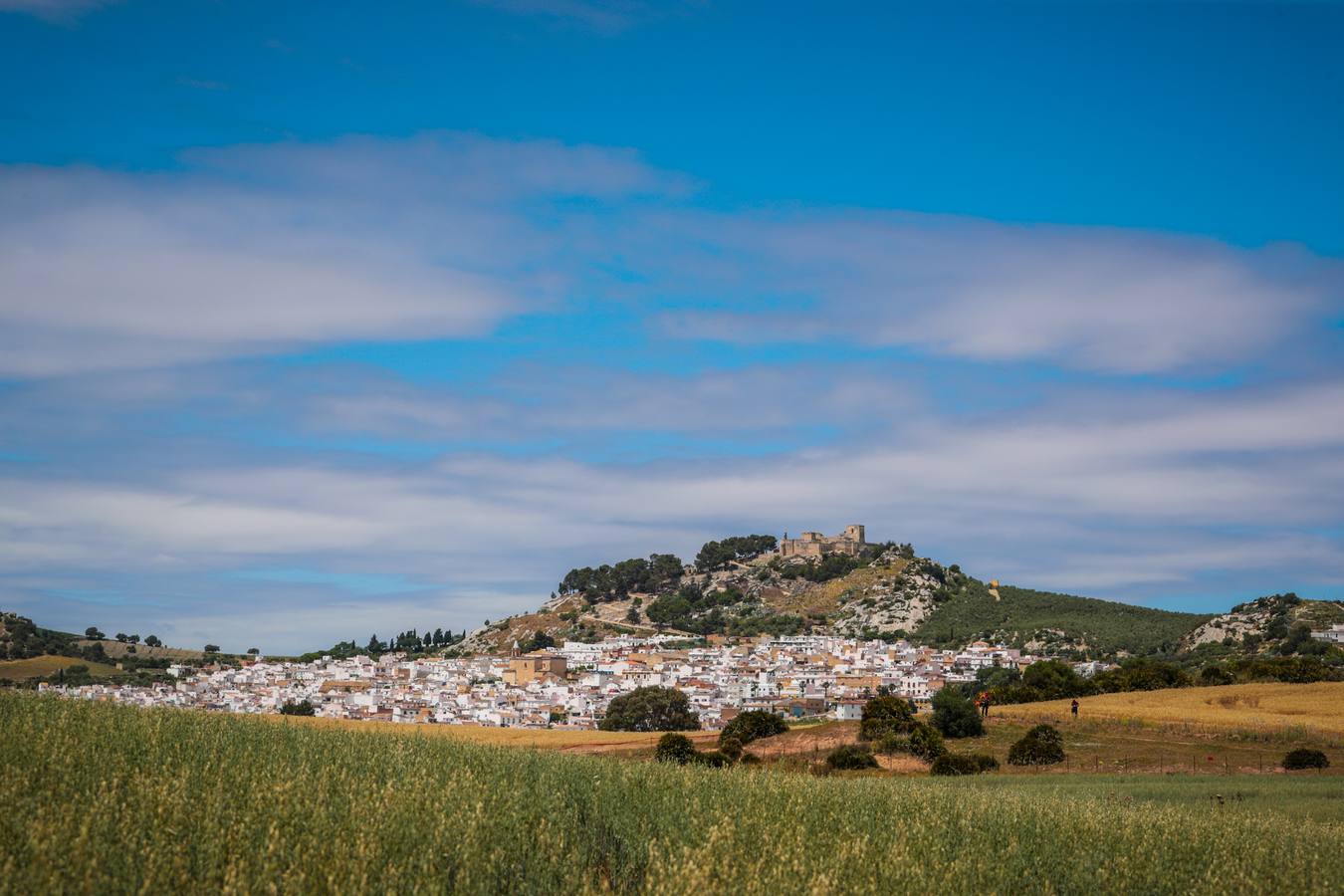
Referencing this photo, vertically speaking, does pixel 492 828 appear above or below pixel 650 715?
above

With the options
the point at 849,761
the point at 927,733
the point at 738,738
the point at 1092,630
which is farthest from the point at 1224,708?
the point at 1092,630

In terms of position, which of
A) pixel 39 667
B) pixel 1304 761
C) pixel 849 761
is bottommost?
pixel 39 667

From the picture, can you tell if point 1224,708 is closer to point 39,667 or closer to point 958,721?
point 958,721

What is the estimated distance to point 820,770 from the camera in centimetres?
4062

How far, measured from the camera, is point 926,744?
163ft

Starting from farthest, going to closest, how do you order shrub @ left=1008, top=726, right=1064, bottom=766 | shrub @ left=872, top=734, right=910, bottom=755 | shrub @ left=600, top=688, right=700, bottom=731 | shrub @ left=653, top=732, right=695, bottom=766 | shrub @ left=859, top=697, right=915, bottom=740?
shrub @ left=600, top=688, right=700, bottom=731, shrub @ left=859, top=697, right=915, bottom=740, shrub @ left=872, top=734, right=910, bottom=755, shrub @ left=1008, top=726, right=1064, bottom=766, shrub @ left=653, top=732, right=695, bottom=766

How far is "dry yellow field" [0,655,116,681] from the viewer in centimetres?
11211

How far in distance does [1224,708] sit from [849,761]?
33.6 metres

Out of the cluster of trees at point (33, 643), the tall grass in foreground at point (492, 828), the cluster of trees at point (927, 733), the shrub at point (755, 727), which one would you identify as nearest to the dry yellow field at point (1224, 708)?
the cluster of trees at point (927, 733)

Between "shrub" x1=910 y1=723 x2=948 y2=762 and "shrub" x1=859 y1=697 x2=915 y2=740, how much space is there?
251cm

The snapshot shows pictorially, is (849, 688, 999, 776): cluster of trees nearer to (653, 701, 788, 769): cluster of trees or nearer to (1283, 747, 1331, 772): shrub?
(653, 701, 788, 769): cluster of trees

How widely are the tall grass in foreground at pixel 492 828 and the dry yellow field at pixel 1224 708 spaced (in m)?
45.5

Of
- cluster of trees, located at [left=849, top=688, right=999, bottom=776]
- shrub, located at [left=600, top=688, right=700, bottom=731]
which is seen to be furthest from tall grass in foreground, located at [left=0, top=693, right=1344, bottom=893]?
shrub, located at [left=600, top=688, right=700, bottom=731]

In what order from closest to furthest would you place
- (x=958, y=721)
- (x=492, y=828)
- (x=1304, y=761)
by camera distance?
1. (x=492, y=828)
2. (x=1304, y=761)
3. (x=958, y=721)
